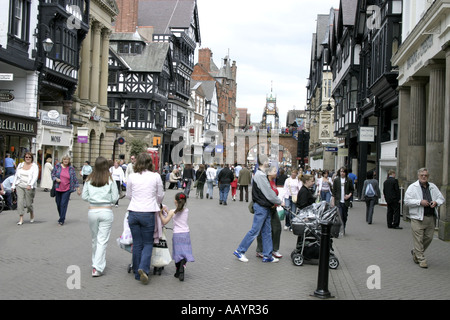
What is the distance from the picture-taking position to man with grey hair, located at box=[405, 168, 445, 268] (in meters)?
9.57

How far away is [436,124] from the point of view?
14.7m

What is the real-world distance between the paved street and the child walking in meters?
0.25

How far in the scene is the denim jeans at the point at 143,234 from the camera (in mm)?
7473

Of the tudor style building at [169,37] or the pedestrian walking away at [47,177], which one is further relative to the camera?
the tudor style building at [169,37]

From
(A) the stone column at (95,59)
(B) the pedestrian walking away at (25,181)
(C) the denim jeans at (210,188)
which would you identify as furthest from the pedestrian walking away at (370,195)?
(A) the stone column at (95,59)

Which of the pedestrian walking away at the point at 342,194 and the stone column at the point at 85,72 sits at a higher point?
the stone column at the point at 85,72

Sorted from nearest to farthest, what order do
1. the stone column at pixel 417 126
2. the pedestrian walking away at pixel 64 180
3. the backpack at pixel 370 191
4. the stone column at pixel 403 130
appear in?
1. the pedestrian walking away at pixel 64 180
2. the backpack at pixel 370 191
3. the stone column at pixel 417 126
4. the stone column at pixel 403 130

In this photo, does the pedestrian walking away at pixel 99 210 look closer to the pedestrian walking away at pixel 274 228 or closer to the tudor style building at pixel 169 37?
the pedestrian walking away at pixel 274 228

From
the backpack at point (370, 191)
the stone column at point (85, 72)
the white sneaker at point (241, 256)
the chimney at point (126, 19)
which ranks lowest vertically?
the white sneaker at point (241, 256)

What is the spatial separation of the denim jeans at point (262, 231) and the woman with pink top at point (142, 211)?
230cm

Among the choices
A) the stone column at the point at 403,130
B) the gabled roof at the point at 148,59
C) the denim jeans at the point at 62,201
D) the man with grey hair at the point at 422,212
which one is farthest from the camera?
the gabled roof at the point at 148,59

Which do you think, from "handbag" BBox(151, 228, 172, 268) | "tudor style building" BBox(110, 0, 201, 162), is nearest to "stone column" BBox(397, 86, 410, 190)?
"handbag" BBox(151, 228, 172, 268)
